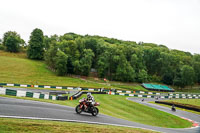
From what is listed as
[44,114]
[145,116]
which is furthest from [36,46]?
[44,114]

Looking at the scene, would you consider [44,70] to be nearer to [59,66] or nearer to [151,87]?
[59,66]

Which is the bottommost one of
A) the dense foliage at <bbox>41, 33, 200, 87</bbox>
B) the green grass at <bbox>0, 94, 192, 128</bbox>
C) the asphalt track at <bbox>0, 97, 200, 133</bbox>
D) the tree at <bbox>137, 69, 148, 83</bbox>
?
the green grass at <bbox>0, 94, 192, 128</bbox>

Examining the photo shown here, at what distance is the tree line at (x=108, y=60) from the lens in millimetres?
80188

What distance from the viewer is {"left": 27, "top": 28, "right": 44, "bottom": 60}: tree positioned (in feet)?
306

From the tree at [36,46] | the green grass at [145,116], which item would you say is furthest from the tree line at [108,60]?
the green grass at [145,116]

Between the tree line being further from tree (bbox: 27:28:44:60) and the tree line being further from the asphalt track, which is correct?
the asphalt track

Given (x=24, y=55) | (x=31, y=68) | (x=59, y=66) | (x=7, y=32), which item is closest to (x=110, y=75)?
(x=59, y=66)

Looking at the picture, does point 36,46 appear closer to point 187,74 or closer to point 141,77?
point 141,77

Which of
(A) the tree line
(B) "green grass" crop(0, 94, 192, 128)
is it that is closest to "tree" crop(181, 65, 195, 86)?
(A) the tree line

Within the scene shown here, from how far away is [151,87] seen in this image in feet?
272

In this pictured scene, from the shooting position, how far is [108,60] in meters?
85.6

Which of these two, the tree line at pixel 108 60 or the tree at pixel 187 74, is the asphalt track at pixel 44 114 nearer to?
the tree line at pixel 108 60

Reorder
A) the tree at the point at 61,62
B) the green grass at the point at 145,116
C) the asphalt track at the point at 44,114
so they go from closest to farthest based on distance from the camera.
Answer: the asphalt track at the point at 44,114 < the green grass at the point at 145,116 < the tree at the point at 61,62

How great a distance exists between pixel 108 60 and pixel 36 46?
37.3m
